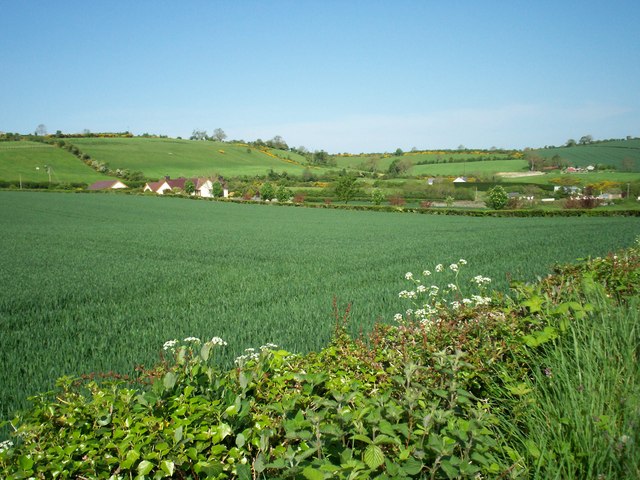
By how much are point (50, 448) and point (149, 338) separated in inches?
182

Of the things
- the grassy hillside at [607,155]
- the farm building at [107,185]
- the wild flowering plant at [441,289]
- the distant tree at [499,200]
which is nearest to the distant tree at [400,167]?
the grassy hillside at [607,155]

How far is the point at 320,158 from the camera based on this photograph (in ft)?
493

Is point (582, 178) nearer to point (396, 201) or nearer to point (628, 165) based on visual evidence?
point (628, 165)

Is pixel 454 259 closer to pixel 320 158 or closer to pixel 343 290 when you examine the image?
pixel 343 290

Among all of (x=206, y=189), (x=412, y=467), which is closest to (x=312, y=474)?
(x=412, y=467)

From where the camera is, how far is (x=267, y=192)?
86.4 metres

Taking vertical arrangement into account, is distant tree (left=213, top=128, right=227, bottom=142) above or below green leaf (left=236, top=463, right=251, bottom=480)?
above

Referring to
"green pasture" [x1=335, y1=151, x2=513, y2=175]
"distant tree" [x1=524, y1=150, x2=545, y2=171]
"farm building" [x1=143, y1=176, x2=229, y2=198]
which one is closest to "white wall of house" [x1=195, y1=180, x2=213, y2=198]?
"farm building" [x1=143, y1=176, x2=229, y2=198]

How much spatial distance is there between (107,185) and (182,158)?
39.8 m

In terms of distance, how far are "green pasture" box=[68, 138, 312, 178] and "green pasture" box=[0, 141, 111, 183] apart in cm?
723

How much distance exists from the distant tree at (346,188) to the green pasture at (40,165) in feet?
184

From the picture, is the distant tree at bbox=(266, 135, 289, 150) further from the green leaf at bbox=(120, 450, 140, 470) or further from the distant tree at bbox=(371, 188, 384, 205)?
the green leaf at bbox=(120, 450, 140, 470)

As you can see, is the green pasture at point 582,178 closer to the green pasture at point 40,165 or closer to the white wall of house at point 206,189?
the white wall of house at point 206,189

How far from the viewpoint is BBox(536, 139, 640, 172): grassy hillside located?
99.3m
